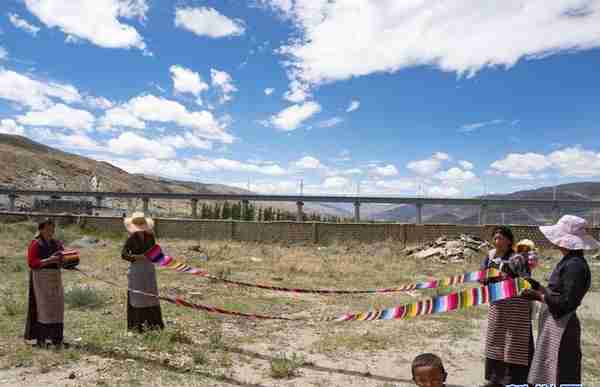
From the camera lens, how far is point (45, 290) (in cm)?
672

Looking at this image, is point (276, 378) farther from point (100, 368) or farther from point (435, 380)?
point (435, 380)

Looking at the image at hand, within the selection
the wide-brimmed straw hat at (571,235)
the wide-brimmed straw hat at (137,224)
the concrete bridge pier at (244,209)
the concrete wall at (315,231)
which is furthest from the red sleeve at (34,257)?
the concrete bridge pier at (244,209)

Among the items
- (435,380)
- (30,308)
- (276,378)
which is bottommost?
(276,378)

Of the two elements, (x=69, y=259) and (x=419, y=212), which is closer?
(x=69, y=259)

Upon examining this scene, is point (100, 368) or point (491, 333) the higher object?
point (491, 333)

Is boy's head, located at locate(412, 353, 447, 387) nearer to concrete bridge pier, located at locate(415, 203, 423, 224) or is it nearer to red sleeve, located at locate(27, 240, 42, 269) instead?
red sleeve, located at locate(27, 240, 42, 269)

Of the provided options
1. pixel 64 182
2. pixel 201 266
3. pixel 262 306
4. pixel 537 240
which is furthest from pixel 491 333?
pixel 64 182

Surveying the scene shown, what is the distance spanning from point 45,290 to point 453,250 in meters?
16.7

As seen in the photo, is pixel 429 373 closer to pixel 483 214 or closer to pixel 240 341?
pixel 240 341

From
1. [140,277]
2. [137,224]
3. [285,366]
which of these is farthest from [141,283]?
[285,366]

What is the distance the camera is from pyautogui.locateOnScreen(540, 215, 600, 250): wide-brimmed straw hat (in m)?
3.71

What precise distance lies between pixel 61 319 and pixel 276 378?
309 cm

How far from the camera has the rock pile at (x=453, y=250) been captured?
19938 mm

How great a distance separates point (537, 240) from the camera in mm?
23375
